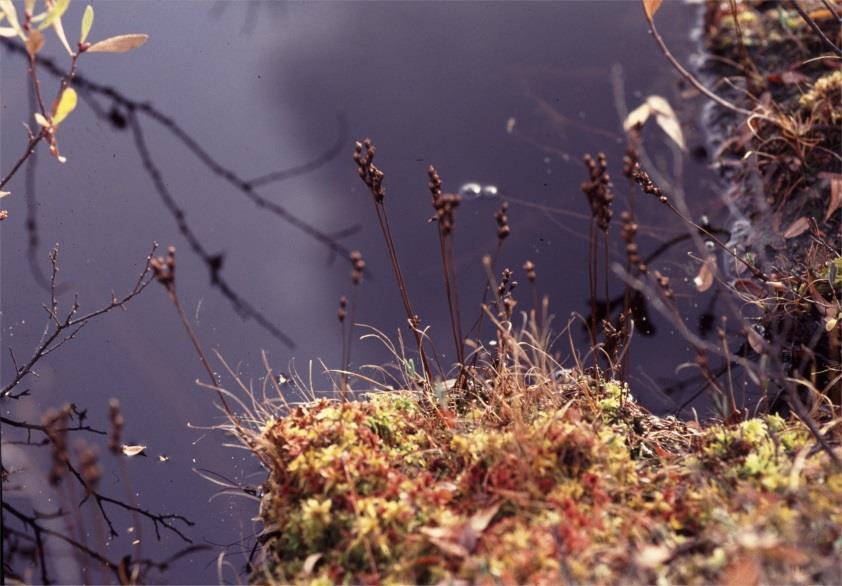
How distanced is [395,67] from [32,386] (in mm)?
2066

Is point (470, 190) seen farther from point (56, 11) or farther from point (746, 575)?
point (746, 575)

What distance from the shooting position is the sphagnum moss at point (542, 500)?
1.36 meters

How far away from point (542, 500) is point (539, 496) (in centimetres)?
2

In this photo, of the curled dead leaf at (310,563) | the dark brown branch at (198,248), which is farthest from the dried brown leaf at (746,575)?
the dark brown branch at (198,248)

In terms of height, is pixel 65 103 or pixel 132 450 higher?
pixel 65 103

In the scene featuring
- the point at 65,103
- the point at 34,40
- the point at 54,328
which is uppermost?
the point at 34,40

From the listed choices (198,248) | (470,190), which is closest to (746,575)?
(470,190)

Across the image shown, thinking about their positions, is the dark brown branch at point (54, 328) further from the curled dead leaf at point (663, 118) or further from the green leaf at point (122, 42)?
the curled dead leaf at point (663, 118)

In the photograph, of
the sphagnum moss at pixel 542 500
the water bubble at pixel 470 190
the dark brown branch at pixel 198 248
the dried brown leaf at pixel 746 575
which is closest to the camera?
the dried brown leaf at pixel 746 575

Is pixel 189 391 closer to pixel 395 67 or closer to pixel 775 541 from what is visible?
pixel 775 541

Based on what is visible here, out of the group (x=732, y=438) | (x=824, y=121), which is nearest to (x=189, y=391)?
(x=732, y=438)

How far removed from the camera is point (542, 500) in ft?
5.13

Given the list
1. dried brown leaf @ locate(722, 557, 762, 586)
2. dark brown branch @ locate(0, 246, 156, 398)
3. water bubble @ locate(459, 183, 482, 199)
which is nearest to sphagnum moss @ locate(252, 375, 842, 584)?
dried brown leaf @ locate(722, 557, 762, 586)

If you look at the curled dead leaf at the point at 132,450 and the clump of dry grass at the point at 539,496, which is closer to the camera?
the clump of dry grass at the point at 539,496
